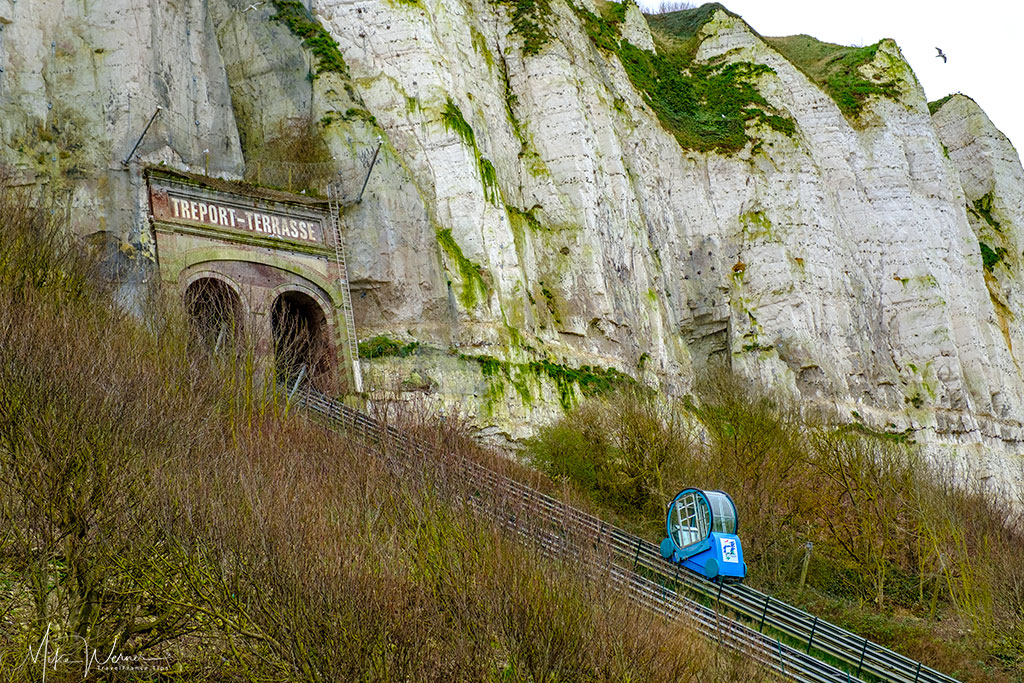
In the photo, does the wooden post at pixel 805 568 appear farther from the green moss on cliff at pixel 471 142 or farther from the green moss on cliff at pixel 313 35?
the green moss on cliff at pixel 313 35

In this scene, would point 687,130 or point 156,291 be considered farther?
point 687,130

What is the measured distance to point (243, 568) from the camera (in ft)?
48.5

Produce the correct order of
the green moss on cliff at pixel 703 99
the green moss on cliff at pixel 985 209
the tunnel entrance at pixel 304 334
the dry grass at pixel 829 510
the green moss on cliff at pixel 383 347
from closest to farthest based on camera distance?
the dry grass at pixel 829 510 < the tunnel entrance at pixel 304 334 < the green moss on cliff at pixel 383 347 < the green moss on cliff at pixel 703 99 < the green moss on cliff at pixel 985 209

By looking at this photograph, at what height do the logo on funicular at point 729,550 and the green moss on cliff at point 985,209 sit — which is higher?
the green moss on cliff at point 985,209

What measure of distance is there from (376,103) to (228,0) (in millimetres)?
5437

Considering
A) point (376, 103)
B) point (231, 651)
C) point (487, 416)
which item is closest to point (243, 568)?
point (231, 651)

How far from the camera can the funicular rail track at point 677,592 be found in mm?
18875

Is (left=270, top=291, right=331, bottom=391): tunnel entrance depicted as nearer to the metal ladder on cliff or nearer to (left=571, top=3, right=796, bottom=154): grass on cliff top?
the metal ladder on cliff

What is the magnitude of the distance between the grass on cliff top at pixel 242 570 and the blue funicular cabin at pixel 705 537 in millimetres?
7012

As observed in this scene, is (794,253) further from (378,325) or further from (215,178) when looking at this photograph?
(215,178)

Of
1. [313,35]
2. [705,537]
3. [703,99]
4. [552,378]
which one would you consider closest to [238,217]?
[313,35]

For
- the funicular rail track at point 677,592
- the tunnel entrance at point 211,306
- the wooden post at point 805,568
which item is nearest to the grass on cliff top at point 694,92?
the tunnel entrance at point 211,306

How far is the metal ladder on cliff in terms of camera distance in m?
31.3

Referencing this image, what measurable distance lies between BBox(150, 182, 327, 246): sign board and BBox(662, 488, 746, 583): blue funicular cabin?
12.4 m
